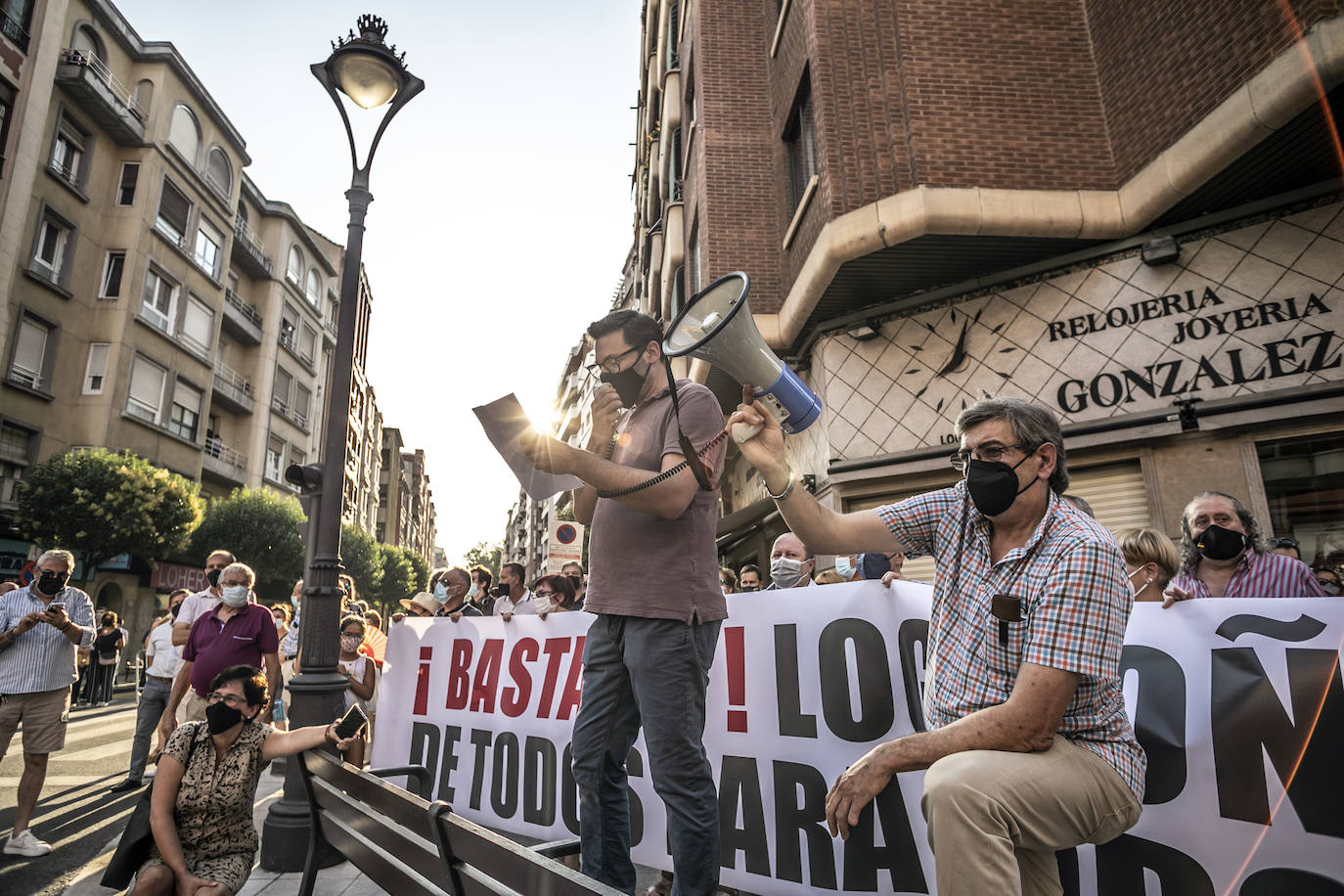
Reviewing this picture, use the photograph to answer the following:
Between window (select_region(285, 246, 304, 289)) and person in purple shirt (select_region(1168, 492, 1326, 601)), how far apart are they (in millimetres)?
39911

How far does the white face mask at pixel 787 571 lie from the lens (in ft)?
17.9

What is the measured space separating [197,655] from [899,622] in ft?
17.4

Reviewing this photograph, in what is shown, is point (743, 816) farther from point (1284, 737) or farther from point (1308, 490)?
point (1308, 490)

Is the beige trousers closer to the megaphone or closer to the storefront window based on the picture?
the megaphone

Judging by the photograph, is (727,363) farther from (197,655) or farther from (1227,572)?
(197,655)

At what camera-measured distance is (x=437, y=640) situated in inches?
214

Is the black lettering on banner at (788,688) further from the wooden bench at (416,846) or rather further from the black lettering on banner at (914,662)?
the wooden bench at (416,846)

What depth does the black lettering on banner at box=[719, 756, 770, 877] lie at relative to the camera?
10.9 feet

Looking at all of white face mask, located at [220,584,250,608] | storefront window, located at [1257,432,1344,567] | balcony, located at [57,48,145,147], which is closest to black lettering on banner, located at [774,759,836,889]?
white face mask, located at [220,584,250,608]

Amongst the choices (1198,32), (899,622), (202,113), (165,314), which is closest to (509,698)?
(899,622)

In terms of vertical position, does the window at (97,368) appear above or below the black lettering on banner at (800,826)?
above

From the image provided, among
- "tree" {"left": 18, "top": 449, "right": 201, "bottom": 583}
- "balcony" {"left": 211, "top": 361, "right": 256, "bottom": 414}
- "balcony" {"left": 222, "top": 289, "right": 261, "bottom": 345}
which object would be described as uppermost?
"balcony" {"left": 222, "top": 289, "right": 261, "bottom": 345}

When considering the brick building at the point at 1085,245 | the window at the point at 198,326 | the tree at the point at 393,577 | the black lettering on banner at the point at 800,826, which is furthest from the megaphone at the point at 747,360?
the tree at the point at 393,577

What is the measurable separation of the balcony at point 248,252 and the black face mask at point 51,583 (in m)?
32.1
